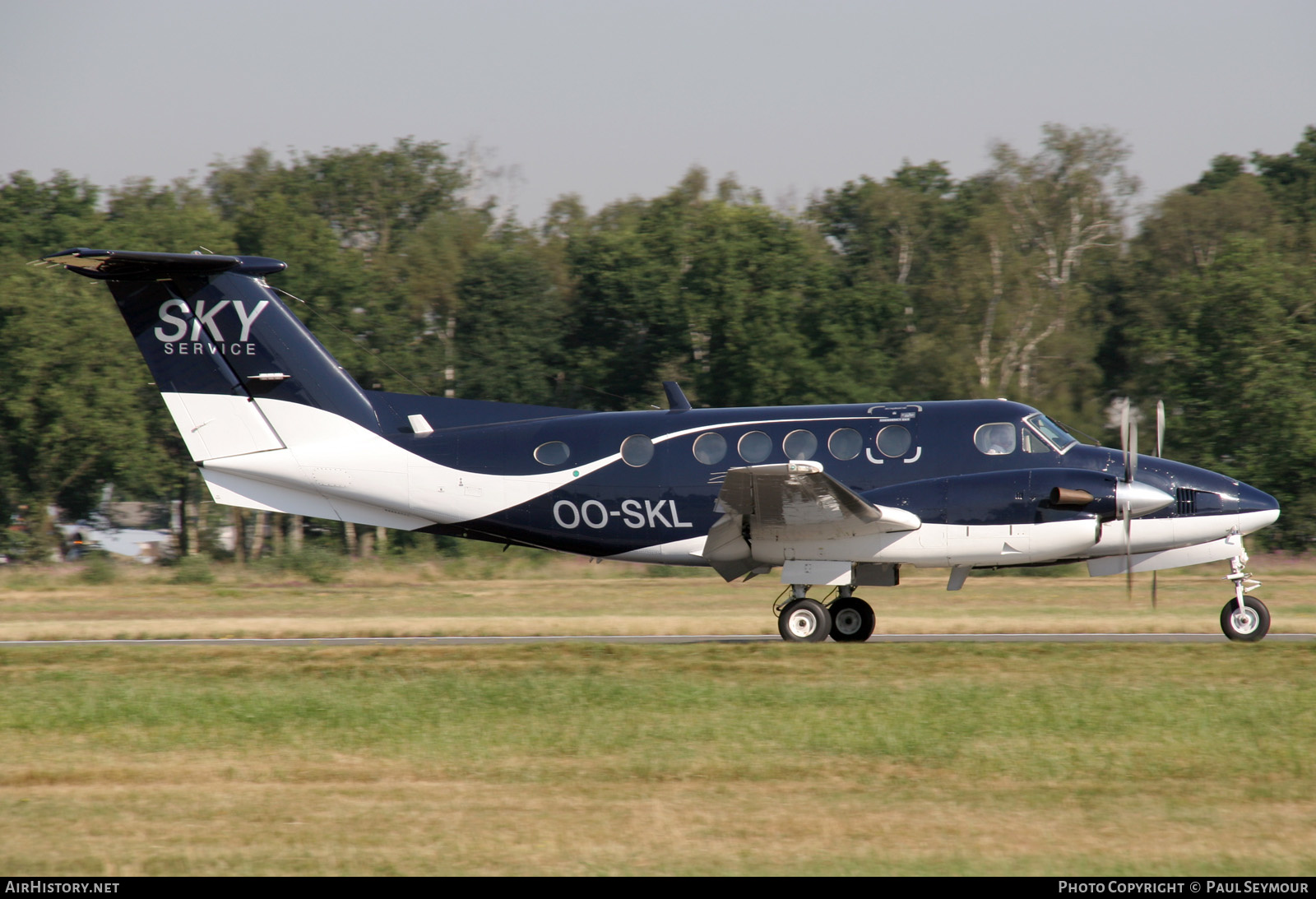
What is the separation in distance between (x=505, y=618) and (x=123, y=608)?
8137mm

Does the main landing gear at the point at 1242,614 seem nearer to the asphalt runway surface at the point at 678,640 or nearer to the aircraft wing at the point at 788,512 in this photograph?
the asphalt runway surface at the point at 678,640

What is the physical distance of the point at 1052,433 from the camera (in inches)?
599

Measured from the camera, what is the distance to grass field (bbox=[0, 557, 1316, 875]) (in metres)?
7.31

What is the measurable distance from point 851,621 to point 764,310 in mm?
26594

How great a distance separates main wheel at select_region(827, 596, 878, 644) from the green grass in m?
1.04

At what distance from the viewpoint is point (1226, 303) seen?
3616 centimetres

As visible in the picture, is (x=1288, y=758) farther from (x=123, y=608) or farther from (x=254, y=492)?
(x=123, y=608)

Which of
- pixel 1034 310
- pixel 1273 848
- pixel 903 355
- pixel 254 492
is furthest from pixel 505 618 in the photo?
pixel 1034 310

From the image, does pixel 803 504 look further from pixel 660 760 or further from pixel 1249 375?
pixel 1249 375

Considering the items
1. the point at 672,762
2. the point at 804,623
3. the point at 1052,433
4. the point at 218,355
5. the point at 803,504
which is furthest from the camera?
the point at 218,355

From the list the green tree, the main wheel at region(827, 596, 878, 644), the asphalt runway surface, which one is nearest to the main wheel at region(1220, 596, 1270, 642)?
the asphalt runway surface

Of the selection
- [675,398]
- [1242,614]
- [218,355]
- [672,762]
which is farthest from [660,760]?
[218,355]

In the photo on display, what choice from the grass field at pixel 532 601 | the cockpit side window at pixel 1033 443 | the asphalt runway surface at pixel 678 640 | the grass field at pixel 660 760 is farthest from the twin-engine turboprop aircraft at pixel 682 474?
the grass field at pixel 532 601

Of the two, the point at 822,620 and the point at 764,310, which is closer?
the point at 822,620
